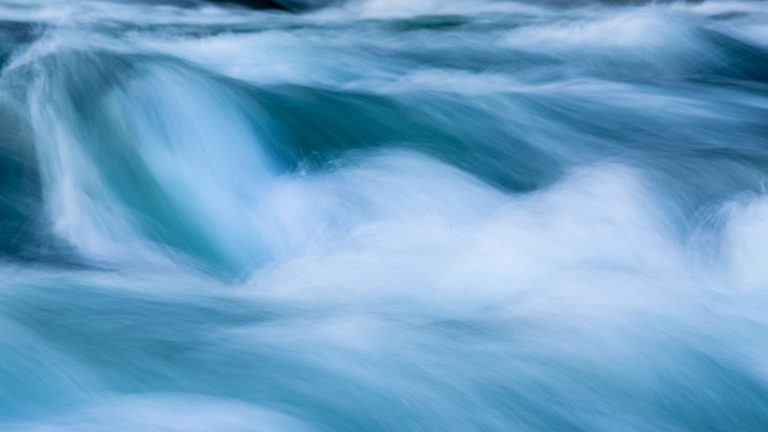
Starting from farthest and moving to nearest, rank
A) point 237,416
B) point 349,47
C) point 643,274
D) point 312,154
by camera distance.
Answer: point 349,47 < point 312,154 < point 643,274 < point 237,416

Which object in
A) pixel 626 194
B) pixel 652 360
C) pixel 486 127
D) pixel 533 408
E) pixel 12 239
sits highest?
pixel 486 127

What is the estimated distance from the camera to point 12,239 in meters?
3.94

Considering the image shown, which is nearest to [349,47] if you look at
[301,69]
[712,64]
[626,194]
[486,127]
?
[301,69]

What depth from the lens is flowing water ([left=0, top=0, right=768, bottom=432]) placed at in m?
2.95

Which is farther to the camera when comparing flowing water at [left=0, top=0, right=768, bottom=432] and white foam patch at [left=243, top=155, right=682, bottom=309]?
white foam patch at [left=243, top=155, right=682, bottom=309]

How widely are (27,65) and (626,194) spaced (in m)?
3.04

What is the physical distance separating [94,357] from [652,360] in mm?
1620

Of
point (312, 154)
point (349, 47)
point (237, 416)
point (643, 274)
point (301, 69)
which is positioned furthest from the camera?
point (349, 47)

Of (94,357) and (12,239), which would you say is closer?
(94,357)

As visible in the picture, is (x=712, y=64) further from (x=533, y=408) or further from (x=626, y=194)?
(x=533, y=408)

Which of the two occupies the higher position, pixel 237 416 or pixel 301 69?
pixel 301 69

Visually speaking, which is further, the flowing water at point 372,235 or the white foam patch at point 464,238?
the white foam patch at point 464,238

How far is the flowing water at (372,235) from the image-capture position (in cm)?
295

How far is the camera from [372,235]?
13.2ft
